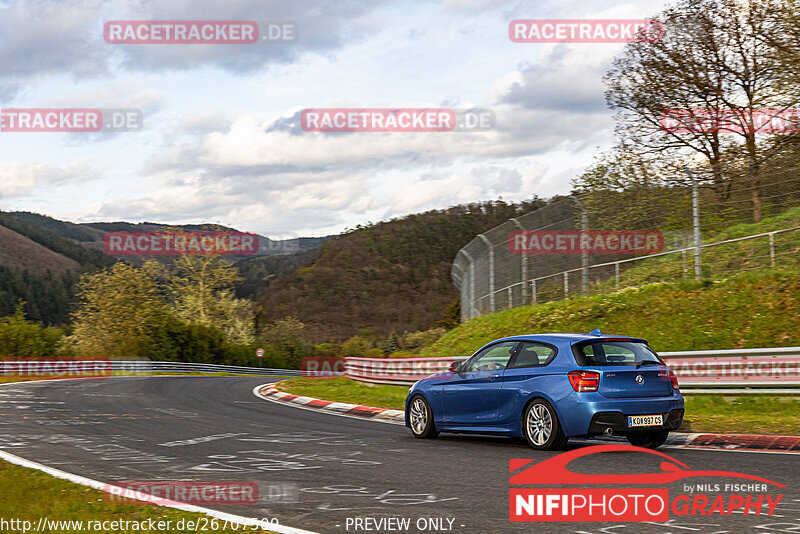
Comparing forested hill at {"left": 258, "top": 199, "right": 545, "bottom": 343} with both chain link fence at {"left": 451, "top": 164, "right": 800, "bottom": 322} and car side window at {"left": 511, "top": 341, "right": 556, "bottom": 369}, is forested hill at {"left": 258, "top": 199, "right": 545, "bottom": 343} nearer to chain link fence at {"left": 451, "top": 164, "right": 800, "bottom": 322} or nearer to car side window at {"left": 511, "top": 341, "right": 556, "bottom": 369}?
chain link fence at {"left": 451, "top": 164, "right": 800, "bottom": 322}

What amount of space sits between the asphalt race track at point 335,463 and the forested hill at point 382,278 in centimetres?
11746

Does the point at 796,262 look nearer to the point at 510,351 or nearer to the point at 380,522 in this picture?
the point at 510,351

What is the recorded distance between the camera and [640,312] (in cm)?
→ 1845

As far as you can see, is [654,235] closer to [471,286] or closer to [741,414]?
[741,414]

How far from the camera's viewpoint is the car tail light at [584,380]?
9133 millimetres

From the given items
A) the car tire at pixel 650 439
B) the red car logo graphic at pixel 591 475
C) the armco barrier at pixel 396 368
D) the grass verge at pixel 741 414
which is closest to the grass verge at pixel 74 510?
the red car logo graphic at pixel 591 475

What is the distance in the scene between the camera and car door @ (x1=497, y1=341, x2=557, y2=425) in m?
9.65

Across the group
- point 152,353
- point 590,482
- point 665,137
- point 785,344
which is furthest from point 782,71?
point 152,353

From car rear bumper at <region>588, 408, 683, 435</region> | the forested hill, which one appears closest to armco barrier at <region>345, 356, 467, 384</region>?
car rear bumper at <region>588, 408, 683, 435</region>

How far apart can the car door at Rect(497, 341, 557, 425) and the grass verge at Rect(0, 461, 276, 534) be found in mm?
4942

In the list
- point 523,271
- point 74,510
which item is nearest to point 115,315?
point 523,271

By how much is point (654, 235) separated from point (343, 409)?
337 inches

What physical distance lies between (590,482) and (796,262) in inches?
461

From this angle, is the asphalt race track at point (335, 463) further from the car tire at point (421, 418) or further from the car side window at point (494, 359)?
the car side window at point (494, 359)
